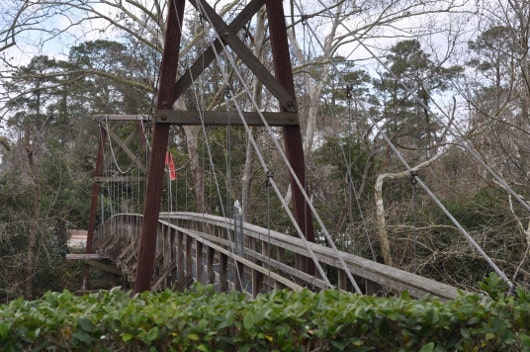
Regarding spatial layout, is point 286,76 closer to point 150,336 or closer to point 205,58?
point 205,58

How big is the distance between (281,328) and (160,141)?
3.94 meters

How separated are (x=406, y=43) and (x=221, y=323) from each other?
50.3 ft

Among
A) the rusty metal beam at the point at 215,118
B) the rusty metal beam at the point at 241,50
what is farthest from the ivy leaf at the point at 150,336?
the rusty metal beam at the point at 241,50

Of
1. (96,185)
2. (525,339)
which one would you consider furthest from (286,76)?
(96,185)

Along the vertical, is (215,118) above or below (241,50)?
below

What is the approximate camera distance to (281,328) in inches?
91.0

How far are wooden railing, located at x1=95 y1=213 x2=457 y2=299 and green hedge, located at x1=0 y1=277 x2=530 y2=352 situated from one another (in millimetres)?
416

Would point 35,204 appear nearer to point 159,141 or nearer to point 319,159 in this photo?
point 319,159

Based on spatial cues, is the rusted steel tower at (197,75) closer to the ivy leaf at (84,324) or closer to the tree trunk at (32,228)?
the ivy leaf at (84,324)

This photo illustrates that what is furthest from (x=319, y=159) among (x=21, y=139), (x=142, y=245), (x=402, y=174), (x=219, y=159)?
(x=142, y=245)

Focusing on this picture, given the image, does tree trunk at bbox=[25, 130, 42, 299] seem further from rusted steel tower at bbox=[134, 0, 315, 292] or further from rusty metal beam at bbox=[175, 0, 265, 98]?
rusty metal beam at bbox=[175, 0, 265, 98]

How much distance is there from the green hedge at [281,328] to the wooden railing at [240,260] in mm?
416

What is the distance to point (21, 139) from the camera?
18.6 metres

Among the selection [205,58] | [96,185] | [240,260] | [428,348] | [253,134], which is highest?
[205,58]
